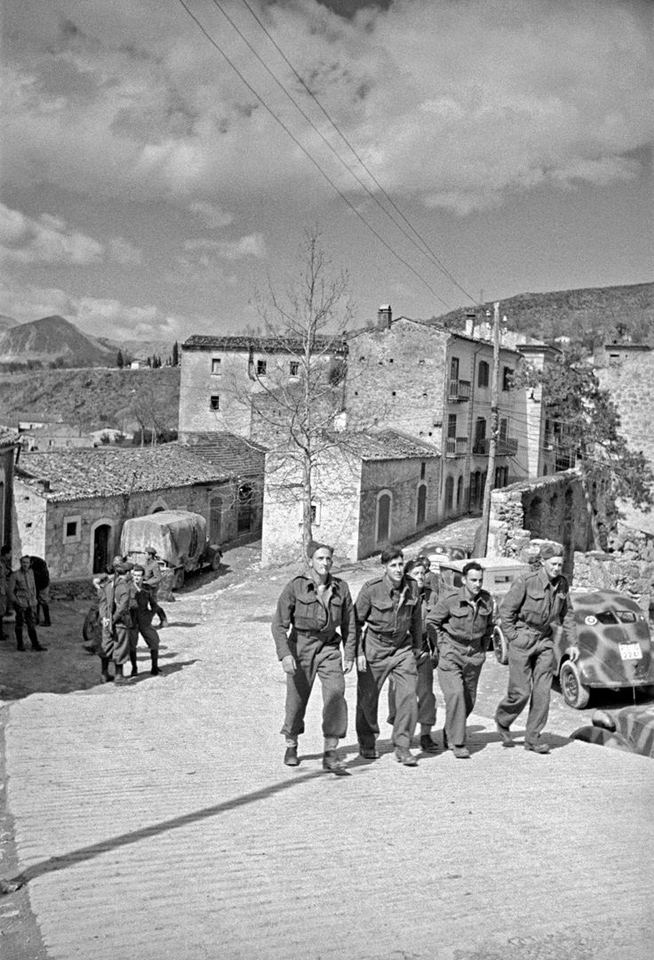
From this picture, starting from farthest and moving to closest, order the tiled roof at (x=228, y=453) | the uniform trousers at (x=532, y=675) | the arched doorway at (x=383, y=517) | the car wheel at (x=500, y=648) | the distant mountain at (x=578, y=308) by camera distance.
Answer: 1. the distant mountain at (x=578, y=308)
2. the tiled roof at (x=228, y=453)
3. the arched doorway at (x=383, y=517)
4. the car wheel at (x=500, y=648)
5. the uniform trousers at (x=532, y=675)

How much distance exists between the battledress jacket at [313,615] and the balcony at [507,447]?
1558 inches

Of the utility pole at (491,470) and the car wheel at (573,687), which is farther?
the utility pole at (491,470)

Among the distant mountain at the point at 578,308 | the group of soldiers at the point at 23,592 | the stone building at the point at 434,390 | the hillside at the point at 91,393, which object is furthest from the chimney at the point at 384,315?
the hillside at the point at 91,393

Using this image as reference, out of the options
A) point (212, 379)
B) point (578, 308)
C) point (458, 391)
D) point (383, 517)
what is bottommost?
point (383, 517)

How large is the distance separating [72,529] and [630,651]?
70.7 feet

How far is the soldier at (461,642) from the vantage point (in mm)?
7988

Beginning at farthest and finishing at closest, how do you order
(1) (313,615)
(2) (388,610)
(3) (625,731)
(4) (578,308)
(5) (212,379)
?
(4) (578,308) < (5) (212,379) < (3) (625,731) < (2) (388,610) < (1) (313,615)

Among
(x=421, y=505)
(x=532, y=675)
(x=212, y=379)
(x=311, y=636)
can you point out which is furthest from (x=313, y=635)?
(x=212, y=379)

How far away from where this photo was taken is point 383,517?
33.1m

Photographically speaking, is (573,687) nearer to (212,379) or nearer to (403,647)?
(403,647)

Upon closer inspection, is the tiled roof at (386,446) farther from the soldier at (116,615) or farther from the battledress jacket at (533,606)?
the battledress jacket at (533,606)

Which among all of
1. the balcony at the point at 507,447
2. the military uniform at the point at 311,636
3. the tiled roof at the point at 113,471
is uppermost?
the balcony at the point at 507,447

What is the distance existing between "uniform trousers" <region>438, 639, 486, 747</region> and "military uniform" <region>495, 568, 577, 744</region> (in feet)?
1.61

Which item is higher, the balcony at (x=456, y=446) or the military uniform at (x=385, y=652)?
the balcony at (x=456, y=446)
